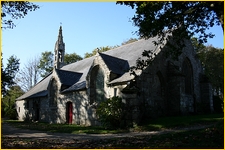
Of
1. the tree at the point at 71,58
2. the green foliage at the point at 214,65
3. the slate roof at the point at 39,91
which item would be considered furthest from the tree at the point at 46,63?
the green foliage at the point at 214,65

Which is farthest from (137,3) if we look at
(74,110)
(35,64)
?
(35,64)

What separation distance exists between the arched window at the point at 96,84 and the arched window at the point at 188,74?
9.12m

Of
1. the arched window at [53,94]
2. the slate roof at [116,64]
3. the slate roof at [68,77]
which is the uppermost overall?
the slate roof at [116,64]

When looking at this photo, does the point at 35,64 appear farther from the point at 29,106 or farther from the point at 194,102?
the point at 194,102

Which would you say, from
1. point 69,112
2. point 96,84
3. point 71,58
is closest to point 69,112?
point 69,112

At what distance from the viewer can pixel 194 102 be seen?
25.2 meters

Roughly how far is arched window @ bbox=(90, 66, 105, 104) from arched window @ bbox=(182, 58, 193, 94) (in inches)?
359

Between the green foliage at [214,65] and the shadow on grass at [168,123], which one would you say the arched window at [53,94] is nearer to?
the shadow on grass at [168,123]

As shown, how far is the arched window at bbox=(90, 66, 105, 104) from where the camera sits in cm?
2277

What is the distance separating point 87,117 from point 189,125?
10.3 meters

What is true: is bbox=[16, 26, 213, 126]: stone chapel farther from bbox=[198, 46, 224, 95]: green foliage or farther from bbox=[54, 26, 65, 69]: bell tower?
→ bbox=[198, 46, 224, 95]: green foliage

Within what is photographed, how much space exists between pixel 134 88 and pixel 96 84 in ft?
20.8

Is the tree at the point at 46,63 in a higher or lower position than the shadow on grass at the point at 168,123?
higher

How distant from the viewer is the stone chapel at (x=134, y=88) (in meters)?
19.9
